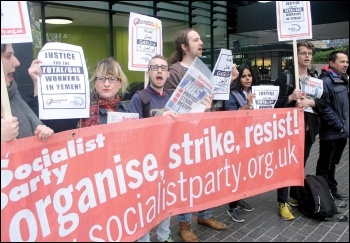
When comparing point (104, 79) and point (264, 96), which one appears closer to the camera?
point (104, 79)

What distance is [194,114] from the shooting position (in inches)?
120

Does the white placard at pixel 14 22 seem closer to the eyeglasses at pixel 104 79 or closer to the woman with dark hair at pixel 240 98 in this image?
the eyeglasses at pixel 104 79

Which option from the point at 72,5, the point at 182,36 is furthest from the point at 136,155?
the point at 72,5

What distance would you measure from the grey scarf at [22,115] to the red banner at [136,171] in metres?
0.22

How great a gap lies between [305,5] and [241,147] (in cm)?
156

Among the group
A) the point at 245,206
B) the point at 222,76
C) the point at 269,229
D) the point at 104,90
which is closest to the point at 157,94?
the point at 104,90

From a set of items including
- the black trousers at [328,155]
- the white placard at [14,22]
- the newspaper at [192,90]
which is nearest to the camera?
the white placard at [14,22]

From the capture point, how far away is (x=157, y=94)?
10.3 ft

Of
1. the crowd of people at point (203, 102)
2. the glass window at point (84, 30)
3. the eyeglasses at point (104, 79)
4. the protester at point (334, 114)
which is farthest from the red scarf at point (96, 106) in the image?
the glass window at point (84, 30)

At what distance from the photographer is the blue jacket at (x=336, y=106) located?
428cm

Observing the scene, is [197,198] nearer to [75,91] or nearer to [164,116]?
[164,116]

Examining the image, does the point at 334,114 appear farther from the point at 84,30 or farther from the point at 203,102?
the point at 84,30

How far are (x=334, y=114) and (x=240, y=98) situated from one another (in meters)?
1.23

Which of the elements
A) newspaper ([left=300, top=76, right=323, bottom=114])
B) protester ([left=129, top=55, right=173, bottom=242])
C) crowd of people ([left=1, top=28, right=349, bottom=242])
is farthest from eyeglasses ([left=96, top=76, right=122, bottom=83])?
newspaper ([left=300, top=76, right=323, bottom=114])
